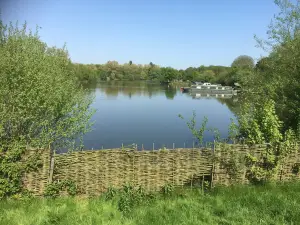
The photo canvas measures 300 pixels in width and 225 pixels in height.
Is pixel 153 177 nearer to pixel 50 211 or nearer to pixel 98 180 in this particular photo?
pixel 98 180

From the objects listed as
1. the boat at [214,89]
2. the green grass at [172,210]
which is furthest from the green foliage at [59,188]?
the boat at [214,89]

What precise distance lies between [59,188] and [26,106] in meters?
4.31

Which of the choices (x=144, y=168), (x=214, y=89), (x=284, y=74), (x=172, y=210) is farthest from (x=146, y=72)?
(x=172, y=210)

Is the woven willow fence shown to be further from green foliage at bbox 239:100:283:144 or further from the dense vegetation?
the dense vegetation

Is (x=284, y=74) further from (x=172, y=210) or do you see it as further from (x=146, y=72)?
(x=146, y=72)

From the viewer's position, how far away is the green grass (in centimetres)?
585

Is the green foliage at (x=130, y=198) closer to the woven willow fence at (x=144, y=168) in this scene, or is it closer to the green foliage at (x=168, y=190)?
the woven willow fence at (x=144, y=168)

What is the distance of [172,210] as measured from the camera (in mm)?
6438

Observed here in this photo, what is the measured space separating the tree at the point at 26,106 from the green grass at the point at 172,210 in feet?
3.65

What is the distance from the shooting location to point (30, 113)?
1040cm

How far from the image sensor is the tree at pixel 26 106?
6957 mm

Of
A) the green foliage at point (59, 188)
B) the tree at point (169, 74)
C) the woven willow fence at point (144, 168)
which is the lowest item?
the green foliage at point (59, 188)

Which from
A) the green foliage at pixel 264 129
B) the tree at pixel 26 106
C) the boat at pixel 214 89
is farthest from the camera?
the boat at pixel 214 89

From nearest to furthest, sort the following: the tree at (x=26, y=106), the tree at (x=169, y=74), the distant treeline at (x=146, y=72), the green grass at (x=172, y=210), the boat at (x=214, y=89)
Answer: the green grass at (x=172, y=210) → the tree at (x=26, y=106) → the boat at (x=214, y=89) → the distant treeline at (x=146, y=72) → the tree at (x=169, y=74)
